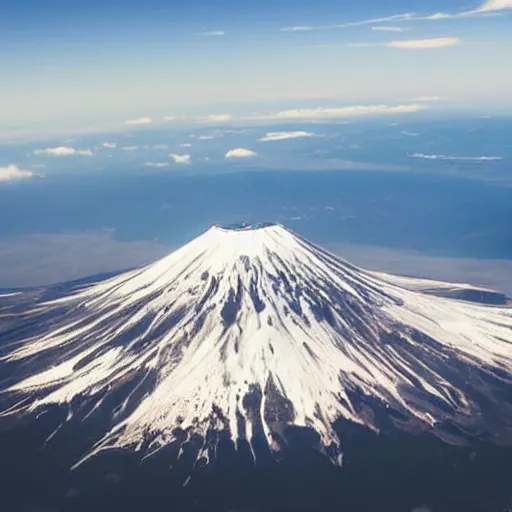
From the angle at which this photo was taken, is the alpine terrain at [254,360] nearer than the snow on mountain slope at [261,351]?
Yes

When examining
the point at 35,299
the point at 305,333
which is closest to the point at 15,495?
the point at 305,333

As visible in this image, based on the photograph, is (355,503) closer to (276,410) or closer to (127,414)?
(276,410)

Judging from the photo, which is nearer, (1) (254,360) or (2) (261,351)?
(1) (254,360)

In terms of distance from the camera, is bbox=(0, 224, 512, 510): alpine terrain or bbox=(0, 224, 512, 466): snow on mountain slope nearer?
bbox=(0, 224, 512, 510): alpine terrain

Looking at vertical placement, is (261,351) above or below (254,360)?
above
